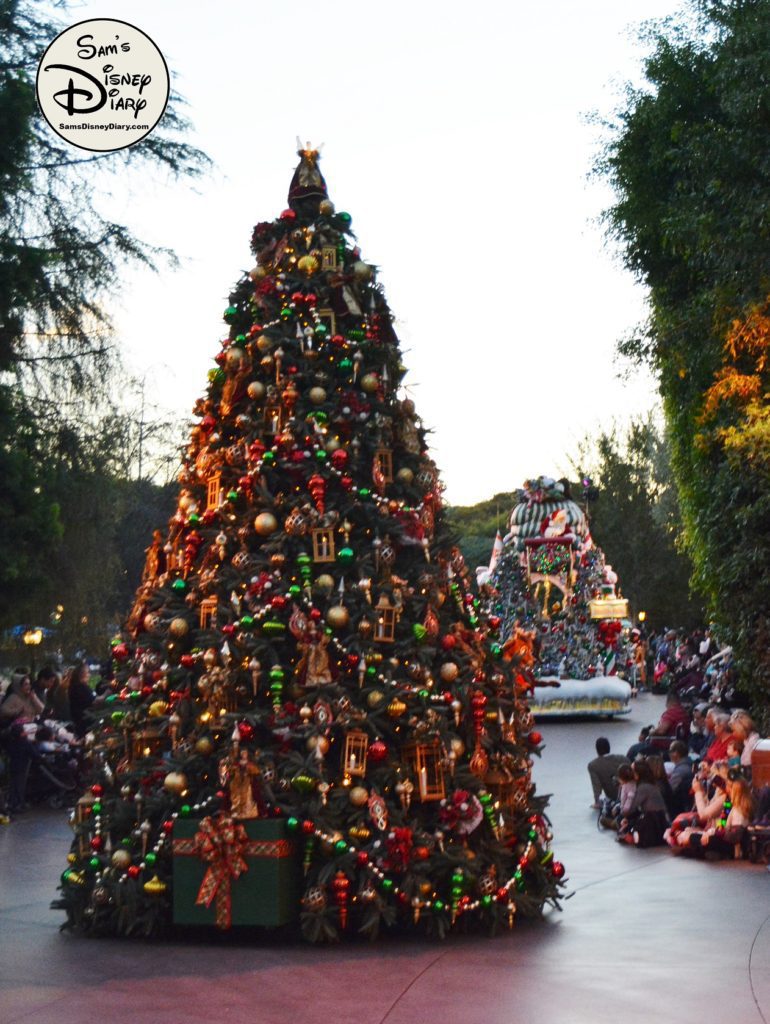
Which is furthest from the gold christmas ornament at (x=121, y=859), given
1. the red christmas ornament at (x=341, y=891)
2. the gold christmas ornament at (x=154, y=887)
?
the red christmas ornament at (x=341, y=891)

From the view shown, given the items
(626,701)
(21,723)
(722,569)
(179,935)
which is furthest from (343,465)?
(626,701)

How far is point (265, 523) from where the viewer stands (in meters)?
8.03

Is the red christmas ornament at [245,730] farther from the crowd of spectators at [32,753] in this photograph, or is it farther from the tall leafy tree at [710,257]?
the tall leafy tree at [710,257]

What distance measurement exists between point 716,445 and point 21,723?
475 inches

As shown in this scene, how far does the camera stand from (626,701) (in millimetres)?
27734

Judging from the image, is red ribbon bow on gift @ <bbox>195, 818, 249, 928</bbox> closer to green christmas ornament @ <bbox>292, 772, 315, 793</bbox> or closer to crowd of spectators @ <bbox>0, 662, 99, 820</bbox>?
green christmas ornament @ <bbox>292, 772, 315, 793</bbox>

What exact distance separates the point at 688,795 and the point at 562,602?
17.0 metres

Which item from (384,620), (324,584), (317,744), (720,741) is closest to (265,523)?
(324,584)

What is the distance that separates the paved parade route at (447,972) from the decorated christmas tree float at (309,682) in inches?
11.0

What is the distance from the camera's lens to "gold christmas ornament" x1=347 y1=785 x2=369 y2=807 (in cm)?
751

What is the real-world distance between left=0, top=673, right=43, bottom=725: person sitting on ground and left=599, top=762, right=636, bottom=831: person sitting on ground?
22.1ft

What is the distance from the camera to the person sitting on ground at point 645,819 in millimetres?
11781

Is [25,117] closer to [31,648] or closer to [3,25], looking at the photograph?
[3,25]

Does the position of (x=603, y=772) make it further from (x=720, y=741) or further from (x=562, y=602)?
(x=562, y=602)
